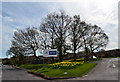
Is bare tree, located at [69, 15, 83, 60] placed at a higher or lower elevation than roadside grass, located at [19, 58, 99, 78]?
higher

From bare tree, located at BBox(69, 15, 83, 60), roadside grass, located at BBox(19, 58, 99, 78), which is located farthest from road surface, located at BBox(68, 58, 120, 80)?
bare tree, located at BBox(69, 15, 83, 60)

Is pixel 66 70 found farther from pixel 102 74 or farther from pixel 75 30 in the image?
pixel 75 30

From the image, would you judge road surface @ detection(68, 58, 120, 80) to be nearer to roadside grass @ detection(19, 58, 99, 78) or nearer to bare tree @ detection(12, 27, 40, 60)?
roadside grass @ detection(19, 58, 99, 78)

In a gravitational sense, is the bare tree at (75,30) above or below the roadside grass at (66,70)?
above

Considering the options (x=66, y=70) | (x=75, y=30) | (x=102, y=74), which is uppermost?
(x=75, y=30)

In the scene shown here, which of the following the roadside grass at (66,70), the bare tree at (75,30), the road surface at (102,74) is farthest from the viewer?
the bare tree at (75,30)

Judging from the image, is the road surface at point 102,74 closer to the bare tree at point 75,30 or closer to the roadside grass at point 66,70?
the roadside grass at point 66,70

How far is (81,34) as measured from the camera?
47.5 m

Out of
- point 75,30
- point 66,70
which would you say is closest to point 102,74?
point 66,70

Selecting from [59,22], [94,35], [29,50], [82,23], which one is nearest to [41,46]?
[29,50]

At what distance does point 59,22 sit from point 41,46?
897 centimetres

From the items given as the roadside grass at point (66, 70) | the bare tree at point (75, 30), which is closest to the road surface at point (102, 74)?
the roadside grass at point (66, 70)

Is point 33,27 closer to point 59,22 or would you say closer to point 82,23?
point 59,22

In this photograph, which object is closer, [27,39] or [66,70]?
[66,70]
